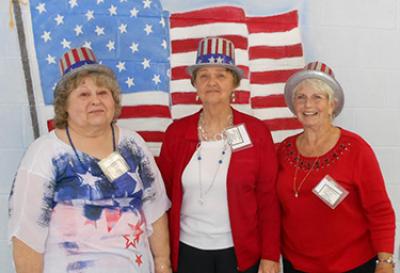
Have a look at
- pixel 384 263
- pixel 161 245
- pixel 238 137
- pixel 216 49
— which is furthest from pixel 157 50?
pixel 384 263

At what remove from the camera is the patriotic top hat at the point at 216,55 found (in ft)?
6.19

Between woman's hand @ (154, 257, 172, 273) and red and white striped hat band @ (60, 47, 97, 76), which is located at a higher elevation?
red and white striped hat band @ (60, 47, 97, 76)

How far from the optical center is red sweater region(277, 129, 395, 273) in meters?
1.75

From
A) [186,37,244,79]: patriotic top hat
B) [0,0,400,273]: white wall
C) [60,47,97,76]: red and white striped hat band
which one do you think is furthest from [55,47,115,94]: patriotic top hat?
[0,0,400,273]: white wall

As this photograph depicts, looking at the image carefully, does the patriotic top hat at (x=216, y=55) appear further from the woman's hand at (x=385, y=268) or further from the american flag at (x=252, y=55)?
the woman's hand at (x=385, y=268)

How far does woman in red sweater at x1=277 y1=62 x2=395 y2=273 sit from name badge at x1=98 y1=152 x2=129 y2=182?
0.66m

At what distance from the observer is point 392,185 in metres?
2.55

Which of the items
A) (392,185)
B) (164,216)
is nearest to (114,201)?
(164,216)

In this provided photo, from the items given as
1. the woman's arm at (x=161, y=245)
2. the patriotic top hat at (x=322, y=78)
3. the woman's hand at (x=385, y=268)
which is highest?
the patriotic top hat at (x=322, y=78)

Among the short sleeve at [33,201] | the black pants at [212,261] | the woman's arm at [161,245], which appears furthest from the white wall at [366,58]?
the short sleeve at [33,201]

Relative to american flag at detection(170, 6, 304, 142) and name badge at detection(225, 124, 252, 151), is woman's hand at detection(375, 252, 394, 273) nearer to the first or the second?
name badge at detection(225, 124, 252, 151)

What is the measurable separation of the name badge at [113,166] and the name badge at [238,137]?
1.49 ft

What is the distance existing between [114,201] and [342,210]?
2.90 feet

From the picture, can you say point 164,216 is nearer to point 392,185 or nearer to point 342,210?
point 342,210
